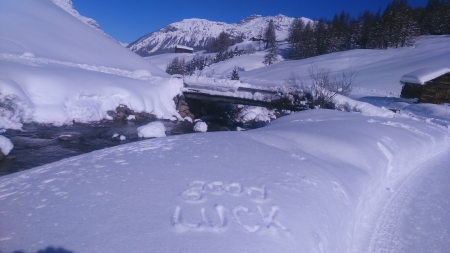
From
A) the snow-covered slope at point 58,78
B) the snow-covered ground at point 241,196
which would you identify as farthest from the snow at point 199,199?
the snow-covered slope at point 58,78

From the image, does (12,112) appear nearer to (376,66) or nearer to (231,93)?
(231,93)

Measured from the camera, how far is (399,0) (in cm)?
7288

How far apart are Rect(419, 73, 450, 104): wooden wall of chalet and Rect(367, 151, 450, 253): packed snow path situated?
2769 cm

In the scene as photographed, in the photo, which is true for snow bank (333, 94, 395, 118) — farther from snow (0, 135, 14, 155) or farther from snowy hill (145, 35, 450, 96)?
snowy hill (145, 35, 450, 96)

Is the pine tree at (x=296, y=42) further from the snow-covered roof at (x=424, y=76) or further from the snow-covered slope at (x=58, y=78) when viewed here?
the snow-covered slope at (x=58, y=78)

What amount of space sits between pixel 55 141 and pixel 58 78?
5.00 m

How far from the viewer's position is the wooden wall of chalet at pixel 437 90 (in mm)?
29938

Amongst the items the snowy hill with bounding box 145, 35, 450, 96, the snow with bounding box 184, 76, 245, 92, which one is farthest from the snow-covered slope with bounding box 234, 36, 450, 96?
the snow with bounding box 184, 76, 245, 92

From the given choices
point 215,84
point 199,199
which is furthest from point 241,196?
point 215,84

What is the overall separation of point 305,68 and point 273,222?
5290 centimetres

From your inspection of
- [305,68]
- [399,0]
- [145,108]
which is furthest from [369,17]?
[145,108]

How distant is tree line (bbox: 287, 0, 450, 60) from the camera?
59562 mm

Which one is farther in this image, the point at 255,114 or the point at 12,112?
the point at 255,114

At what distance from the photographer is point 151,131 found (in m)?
13.4
